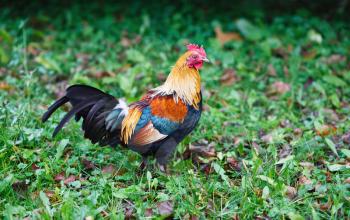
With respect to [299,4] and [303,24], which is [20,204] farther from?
[299,4]

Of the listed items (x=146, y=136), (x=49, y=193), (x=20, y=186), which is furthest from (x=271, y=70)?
(x=20, y=186)

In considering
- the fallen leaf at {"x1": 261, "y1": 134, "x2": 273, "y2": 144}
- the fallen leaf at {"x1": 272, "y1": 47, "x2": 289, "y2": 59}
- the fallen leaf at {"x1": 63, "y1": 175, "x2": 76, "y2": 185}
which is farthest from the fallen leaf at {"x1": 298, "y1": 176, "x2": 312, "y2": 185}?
the fallen leaf at {"x1": 272, "y1": 47, "x2": 289, "y2": 59}

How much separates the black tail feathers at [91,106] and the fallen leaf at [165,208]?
94cm

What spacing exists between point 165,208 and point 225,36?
4.54 m

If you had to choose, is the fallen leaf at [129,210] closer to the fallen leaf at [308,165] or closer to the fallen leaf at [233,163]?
the fallen leaf at [233,163]

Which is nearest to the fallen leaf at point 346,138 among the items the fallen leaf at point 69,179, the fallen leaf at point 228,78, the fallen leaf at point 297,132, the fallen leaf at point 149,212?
the fallen leaf at point 297,132

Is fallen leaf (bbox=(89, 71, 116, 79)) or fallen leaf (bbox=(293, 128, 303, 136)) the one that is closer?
fallen leaf (bbox=(293, 128, 303, 136))

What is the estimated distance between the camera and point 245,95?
5.90m

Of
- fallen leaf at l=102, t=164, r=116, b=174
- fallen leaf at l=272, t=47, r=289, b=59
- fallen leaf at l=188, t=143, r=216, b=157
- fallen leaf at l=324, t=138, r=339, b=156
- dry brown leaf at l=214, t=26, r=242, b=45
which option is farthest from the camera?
dry brown leaf at l=214, t=26, r=242, b=45

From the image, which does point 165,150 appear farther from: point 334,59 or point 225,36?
point 225,36

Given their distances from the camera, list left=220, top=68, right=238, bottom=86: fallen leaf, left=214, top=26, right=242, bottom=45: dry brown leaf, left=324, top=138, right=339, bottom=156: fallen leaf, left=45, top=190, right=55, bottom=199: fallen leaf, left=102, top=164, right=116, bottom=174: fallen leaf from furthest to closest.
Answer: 1. left=214, top=26, right=242, bottom=45: dry brown leaf
2. left=220, top=68, right=238, bottom=86: fallen leaf
3. left=324, top=138, right=339, bottom=156: fallen leaf
4. left=102, top=164, right=116, bottom=174: fallen leaf
5. left=45, top=190, right=55, bottom=199: fallen leaf

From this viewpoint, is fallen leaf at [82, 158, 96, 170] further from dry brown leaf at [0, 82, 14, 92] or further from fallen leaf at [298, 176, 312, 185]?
dry brown leaf at [0, 82, 14, 92]

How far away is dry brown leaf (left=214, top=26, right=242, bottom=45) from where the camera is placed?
7.55m

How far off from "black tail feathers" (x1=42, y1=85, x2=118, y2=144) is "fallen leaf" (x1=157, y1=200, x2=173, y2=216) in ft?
3.10
